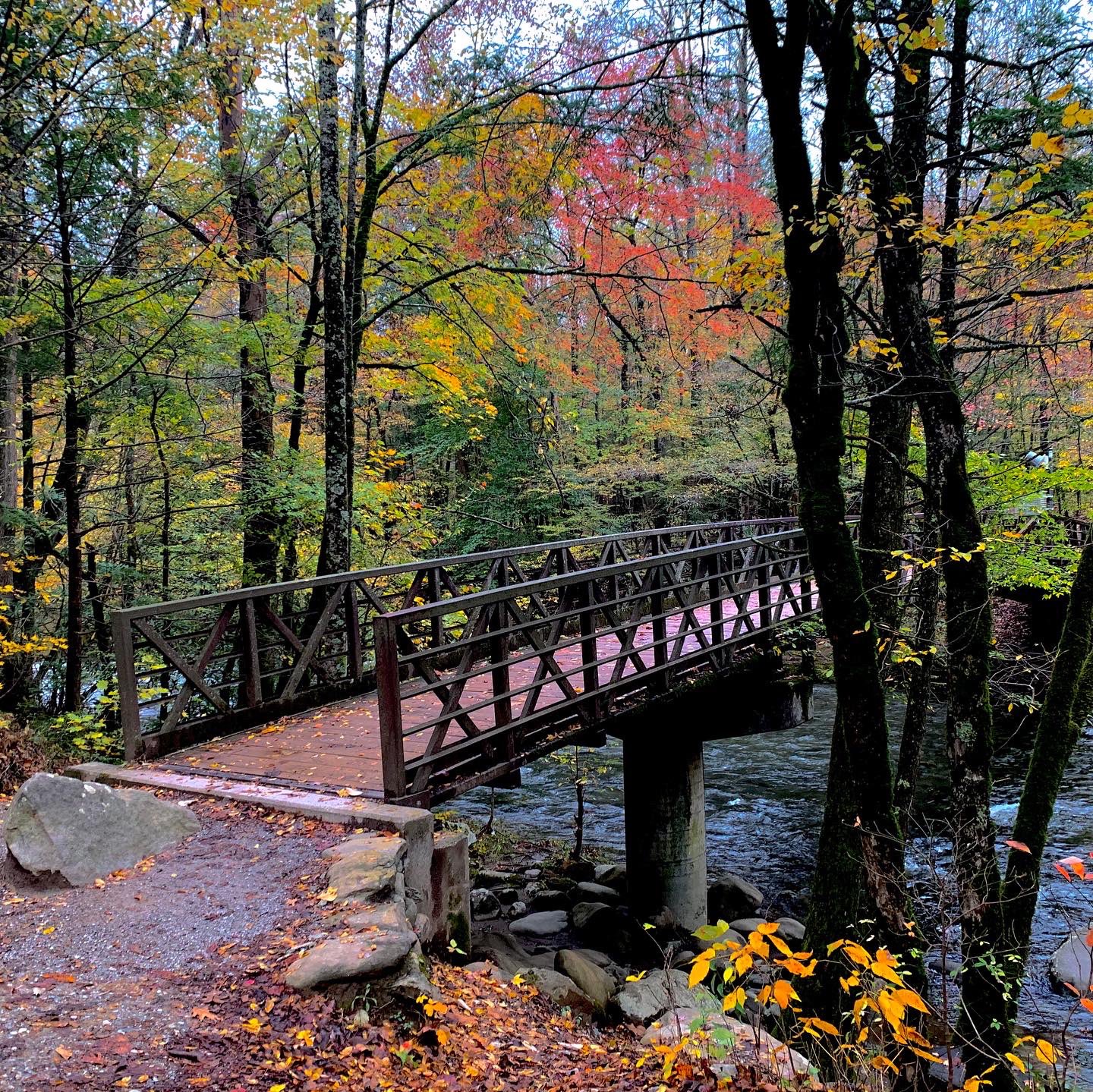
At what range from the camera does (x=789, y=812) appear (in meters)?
12.2

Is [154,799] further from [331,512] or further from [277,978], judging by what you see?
[331,512]

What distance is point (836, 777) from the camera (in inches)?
204

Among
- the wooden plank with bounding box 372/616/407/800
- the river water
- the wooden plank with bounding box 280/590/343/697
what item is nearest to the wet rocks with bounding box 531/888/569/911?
the river water

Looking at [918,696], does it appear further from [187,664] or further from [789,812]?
[187,664]

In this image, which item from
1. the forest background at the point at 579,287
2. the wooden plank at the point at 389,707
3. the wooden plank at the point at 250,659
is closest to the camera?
the forest background at the point at 579,287

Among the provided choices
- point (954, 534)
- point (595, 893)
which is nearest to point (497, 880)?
point (595, 893)

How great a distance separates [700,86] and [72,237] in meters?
7.17

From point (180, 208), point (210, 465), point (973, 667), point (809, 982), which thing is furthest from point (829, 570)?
point (180, 208)

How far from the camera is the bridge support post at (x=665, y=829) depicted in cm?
938

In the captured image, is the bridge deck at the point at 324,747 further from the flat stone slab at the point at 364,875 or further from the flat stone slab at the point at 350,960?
the flat stone slab at the point at 350,960

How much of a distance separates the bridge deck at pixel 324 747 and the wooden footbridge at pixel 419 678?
2 cm

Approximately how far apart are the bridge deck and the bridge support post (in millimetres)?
2013

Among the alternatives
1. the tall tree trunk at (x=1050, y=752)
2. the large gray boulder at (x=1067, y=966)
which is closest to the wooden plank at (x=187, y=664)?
the tall tree trunk at (x=1050, y=752)

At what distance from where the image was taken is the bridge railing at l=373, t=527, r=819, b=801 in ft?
16.9
